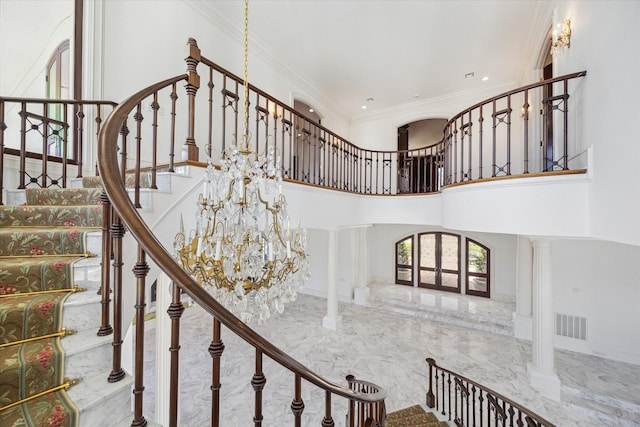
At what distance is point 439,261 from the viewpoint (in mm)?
8367

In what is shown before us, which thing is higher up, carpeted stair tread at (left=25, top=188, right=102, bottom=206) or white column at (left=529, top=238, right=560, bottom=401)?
carpeted stair tread at (left=25, top=188, right=102, bottom=206)

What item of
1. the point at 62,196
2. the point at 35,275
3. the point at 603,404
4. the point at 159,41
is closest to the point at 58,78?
the point at 159,41

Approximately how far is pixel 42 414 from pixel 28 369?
0.60ft

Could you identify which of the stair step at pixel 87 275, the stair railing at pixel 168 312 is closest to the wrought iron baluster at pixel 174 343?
the stair railing at pixel 168 312

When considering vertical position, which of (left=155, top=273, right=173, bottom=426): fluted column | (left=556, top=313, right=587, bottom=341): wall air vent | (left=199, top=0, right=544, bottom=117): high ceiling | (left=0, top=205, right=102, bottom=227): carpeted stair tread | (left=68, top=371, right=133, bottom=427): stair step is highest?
(left=199, top=0, right=544, bottom=117): high ceiling

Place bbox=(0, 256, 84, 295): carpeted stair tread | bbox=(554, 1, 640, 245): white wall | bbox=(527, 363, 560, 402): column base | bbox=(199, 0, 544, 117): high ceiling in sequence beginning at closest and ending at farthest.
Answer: bbox=(0, 256, 84, 295): carpeted stair tread, bbox=(554, 1, 640, 245): white wall, bbox=(527, 363, 560, 402): column base, bbox=(199, 0, 544, 117): high ceiling

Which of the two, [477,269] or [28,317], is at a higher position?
[28,317]

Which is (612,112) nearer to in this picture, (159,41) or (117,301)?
(117,301)

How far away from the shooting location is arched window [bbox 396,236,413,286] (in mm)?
8805

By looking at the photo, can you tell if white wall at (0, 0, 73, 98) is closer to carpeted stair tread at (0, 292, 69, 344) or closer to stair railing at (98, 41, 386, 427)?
carpeted stair tread at (0, 292, 69, 344)

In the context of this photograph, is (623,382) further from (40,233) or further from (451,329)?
(40,233)

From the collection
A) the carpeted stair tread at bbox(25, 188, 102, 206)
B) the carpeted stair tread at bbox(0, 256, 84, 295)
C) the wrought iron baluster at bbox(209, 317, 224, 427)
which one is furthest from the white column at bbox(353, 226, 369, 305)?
the wrought iron baluster at bbox(209, 317, 224, 427)

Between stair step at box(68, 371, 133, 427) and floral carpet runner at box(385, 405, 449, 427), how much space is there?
10.1 ft

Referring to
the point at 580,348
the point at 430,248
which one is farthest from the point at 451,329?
the point at 430,248
